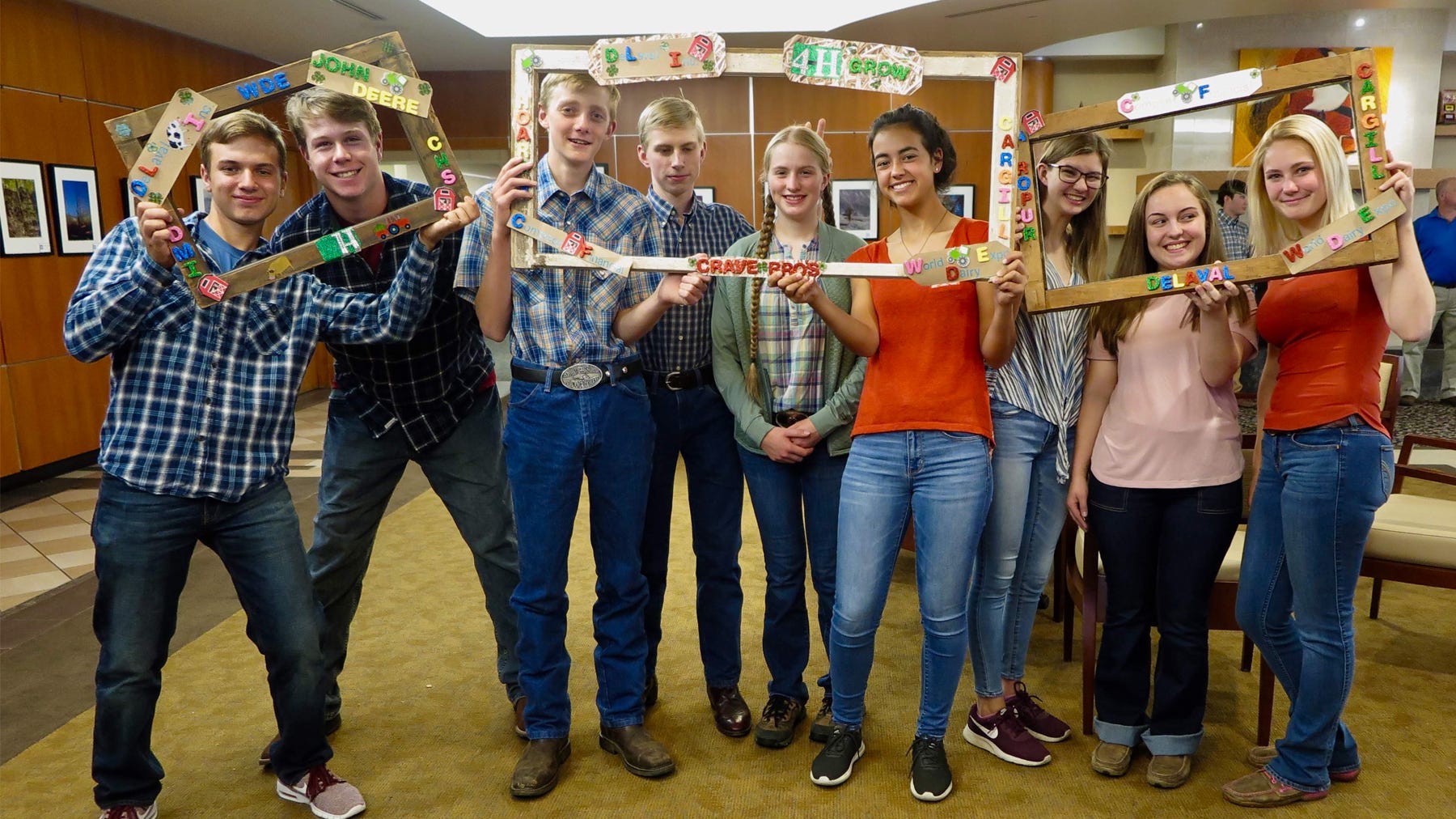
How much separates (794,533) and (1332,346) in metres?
1.28

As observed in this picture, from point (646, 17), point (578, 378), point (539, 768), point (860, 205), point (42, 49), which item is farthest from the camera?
point (646, 17)

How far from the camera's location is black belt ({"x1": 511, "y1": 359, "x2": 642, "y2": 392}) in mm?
2227

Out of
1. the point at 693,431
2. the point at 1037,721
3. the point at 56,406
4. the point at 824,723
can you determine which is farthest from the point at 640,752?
the point at 56,406

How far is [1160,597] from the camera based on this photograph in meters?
2.25

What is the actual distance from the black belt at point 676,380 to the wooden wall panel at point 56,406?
204 inches

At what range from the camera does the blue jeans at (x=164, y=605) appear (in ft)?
6.38

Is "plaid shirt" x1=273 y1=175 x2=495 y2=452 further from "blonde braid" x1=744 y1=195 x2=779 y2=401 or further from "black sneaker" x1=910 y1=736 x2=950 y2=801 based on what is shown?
"black sneaker" x1=910 y1=736 x2=950 y2=801

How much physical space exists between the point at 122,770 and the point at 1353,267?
9.21 ft

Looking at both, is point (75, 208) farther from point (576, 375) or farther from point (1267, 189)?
point (1267, 189)

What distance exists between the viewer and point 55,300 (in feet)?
19.8

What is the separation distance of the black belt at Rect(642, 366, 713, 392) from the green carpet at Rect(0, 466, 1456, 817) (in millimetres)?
970

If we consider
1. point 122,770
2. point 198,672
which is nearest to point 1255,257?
point 122,770

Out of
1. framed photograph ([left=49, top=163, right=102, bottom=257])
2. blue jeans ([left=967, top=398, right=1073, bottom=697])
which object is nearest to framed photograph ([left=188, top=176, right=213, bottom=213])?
blue jeans ([left=967, top=398, right=1073, bottom=697])

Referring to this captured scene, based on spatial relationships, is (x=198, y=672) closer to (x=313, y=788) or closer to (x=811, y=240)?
(x=313, y=788)
